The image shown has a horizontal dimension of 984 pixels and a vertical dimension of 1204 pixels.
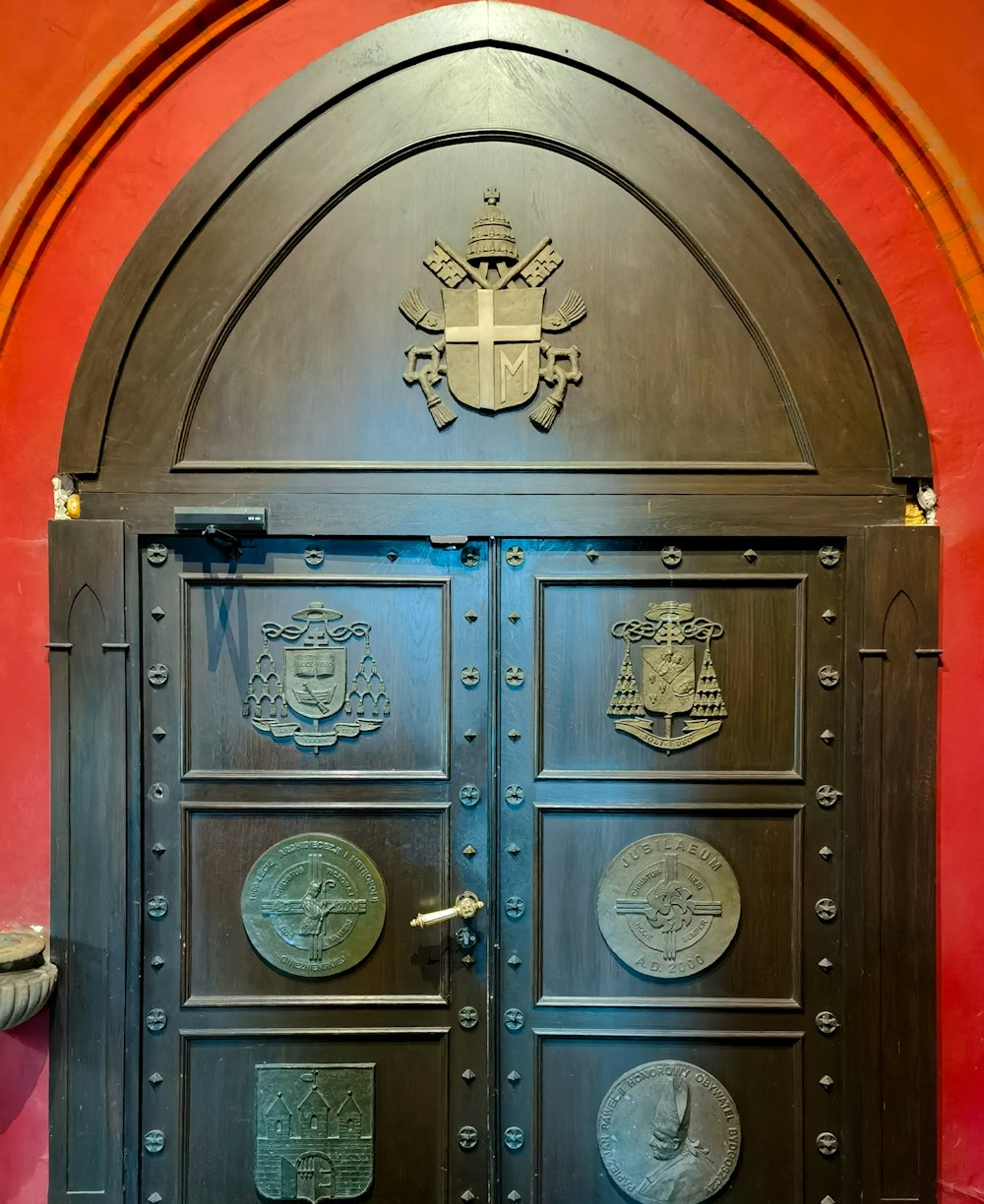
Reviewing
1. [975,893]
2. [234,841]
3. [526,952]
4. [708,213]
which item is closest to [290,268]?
[708,213]

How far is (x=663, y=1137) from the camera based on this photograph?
2490mm

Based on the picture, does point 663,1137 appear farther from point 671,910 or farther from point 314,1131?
point 314,1131

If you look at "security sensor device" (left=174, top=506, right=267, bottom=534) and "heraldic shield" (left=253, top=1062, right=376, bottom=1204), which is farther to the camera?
"heraldic shield" (left=253, top=1062, right=376, bottom=1204)

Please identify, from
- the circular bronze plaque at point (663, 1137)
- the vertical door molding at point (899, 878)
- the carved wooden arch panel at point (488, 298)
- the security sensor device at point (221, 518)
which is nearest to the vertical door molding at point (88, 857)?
the security sensor device at point (221, 518)

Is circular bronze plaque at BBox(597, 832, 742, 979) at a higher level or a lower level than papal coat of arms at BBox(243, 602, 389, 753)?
lower

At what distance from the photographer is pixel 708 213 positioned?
2455 mm

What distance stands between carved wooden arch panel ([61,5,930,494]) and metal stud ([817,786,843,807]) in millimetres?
A: 846

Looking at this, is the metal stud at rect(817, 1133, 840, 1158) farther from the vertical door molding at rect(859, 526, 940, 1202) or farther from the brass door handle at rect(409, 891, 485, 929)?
the brass door handle at rect(409, 891, 485, 929)

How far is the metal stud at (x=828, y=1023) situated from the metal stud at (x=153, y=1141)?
1.89 metres

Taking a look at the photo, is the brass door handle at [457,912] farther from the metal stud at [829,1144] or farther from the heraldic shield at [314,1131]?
the metal stud at [829,1144]

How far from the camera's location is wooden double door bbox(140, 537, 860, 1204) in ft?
8.20

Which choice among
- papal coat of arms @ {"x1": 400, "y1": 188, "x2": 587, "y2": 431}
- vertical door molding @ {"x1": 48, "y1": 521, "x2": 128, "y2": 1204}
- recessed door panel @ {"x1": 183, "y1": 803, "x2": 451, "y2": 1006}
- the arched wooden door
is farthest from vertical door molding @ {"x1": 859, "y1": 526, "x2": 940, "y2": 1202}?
vertical door molding @ {"x1": 48, "y1": 521, "x2": 128, "y2": 1204}

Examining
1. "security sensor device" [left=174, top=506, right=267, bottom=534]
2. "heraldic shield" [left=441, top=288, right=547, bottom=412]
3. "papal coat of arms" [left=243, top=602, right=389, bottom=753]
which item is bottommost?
"papal coat of arms" [left=243, top=602, right=389, bottom=753]

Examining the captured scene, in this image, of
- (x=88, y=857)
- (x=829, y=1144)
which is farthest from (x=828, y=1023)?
(x=88, y=857)
